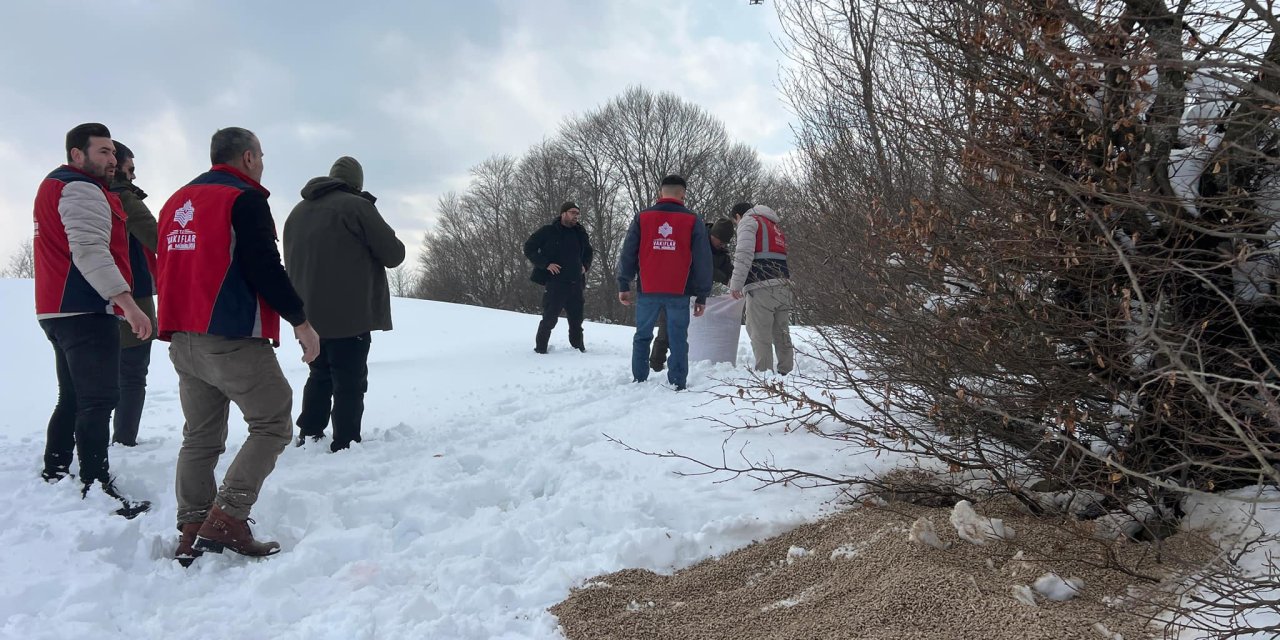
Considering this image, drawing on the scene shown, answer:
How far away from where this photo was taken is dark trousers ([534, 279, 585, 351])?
886 centimetres

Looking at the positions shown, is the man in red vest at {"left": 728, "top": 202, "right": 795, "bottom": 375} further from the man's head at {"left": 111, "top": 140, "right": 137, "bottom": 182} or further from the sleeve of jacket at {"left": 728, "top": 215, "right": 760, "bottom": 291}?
the man's head at {"left": 111, "top": 140, "right": 137, "bottom": 182}

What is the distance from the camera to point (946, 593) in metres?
2.36

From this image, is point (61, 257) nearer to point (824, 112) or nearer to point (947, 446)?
point (947, 446)

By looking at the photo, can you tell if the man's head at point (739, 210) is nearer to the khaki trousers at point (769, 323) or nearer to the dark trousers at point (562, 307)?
the khaki trousers at point (769, 323)

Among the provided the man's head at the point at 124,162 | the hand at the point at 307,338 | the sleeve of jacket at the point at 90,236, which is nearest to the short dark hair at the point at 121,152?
the man's head at the point at 124,162

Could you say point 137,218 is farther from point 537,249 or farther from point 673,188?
point 537,249

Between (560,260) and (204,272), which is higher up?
(560,260)

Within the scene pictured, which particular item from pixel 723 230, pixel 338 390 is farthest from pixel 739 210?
pixel 338 390

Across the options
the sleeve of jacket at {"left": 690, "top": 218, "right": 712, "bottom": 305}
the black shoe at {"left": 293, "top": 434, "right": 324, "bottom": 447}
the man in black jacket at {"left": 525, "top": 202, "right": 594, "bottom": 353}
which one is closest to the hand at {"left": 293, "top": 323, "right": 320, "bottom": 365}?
the black shoe at {"left": 293, "top": 434, "right": 324, "bottom": 447}

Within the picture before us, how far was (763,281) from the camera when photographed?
269 inches

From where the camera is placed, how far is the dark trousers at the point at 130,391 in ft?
14.6

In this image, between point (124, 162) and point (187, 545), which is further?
point (124, 162)

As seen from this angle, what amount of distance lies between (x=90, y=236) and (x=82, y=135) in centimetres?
58

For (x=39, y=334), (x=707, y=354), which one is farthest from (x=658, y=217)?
(x=39, y=334)
